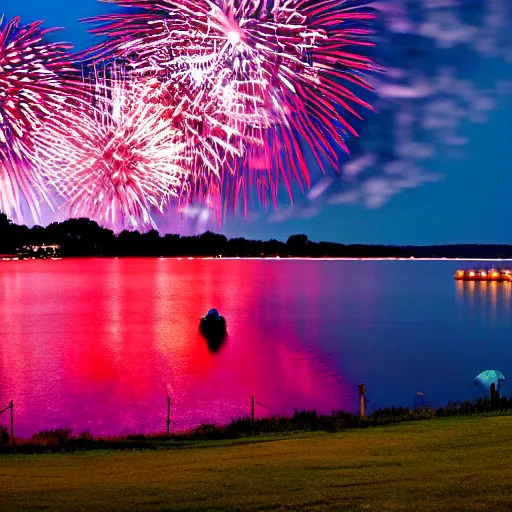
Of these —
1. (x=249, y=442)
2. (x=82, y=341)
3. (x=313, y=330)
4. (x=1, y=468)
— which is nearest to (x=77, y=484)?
(x=1, y=468)

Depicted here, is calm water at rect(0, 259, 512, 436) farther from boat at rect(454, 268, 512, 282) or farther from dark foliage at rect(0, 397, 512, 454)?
boat at rect(454, 268, 512, 282)

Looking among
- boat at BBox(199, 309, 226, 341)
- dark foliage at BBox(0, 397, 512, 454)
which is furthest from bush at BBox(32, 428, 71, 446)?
boat at BBox(199, 309, 226, 341)

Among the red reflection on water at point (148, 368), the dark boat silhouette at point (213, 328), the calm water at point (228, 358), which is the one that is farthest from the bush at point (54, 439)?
the dark boat silhouette at point (213, 328)

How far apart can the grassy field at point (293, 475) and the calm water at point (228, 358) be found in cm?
1411

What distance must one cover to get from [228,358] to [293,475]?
129 feet

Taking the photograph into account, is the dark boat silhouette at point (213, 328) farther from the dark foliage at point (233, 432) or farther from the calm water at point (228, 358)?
the dark foliage at point (233, 432)

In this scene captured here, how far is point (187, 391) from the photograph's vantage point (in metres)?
38.8

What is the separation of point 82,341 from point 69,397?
24191 millimetres

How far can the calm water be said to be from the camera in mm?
34906

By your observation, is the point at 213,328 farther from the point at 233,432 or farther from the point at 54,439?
the point at 54,439

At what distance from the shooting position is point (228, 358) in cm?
5122

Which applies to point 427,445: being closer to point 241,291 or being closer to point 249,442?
point 249,442

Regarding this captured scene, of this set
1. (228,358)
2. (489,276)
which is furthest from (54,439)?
(489,276)

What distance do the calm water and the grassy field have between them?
555 inches
